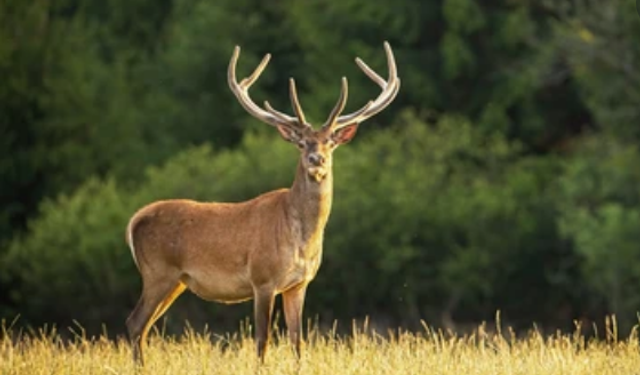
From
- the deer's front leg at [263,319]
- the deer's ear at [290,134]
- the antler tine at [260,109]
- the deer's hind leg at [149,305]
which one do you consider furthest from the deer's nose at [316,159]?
the deer's hind leg at [149,305]

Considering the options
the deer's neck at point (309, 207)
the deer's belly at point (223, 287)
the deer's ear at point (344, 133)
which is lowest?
the deer's belly at point (223, 287)

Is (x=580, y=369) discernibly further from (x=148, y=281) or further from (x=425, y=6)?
(x=425, y=6)

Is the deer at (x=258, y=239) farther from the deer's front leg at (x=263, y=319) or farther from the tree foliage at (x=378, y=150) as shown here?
the tree foliage at (x=378, y=150)

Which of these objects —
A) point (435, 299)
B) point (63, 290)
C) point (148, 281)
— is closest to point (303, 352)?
point (148, 281)

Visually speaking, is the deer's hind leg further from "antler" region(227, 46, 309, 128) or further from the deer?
"antler" region(227, 46, 309, 128)

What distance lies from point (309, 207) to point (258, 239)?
0.41 meters

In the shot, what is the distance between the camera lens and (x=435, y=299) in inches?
1353

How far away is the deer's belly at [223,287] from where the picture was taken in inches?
520

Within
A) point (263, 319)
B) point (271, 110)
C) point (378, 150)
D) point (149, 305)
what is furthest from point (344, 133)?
point (378, 150)

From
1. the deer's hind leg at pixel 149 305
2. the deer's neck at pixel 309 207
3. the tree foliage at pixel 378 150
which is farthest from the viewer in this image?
the tree foliage at pixel 378 150

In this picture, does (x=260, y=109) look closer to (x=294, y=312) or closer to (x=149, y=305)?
(x=294, y=312)

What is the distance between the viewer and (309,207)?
13.0 meters

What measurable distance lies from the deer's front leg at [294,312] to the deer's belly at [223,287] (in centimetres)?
25

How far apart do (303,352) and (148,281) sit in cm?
147
